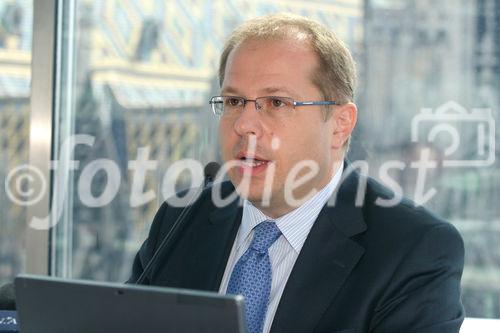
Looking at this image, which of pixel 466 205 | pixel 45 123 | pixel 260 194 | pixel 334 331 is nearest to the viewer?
pixel 334 331

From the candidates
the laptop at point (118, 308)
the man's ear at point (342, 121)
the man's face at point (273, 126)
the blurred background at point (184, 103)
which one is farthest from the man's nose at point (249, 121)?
the blurred background at point (184, 103)

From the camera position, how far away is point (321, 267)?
6.14 feet

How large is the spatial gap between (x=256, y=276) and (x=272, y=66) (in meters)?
0.55

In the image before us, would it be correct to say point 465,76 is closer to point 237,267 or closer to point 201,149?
point 201,149

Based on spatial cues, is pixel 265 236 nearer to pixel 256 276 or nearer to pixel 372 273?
pixel 256 276

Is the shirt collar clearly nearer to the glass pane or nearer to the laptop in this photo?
the laptop

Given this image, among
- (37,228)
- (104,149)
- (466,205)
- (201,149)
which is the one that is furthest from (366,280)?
(37,228)

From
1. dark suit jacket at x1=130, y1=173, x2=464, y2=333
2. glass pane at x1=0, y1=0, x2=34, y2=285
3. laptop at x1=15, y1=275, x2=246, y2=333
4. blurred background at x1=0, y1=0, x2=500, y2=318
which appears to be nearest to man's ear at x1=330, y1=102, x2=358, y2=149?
dark suit jacket at x1=130, y1=173, x2=464, y2=333

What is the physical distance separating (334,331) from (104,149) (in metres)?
1.77

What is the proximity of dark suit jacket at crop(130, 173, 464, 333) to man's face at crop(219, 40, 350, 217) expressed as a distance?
136 mm

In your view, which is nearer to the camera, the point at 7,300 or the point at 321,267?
the point at 321,267

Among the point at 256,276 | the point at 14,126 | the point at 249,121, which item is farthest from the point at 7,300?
the point at 14,126

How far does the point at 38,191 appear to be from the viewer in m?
3.37

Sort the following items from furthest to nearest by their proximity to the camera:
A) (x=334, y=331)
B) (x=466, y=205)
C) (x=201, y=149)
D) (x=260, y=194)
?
(x=201, y=149) < (x=466, y=205) < (x=260, y=194) < (x=334, y=331)
